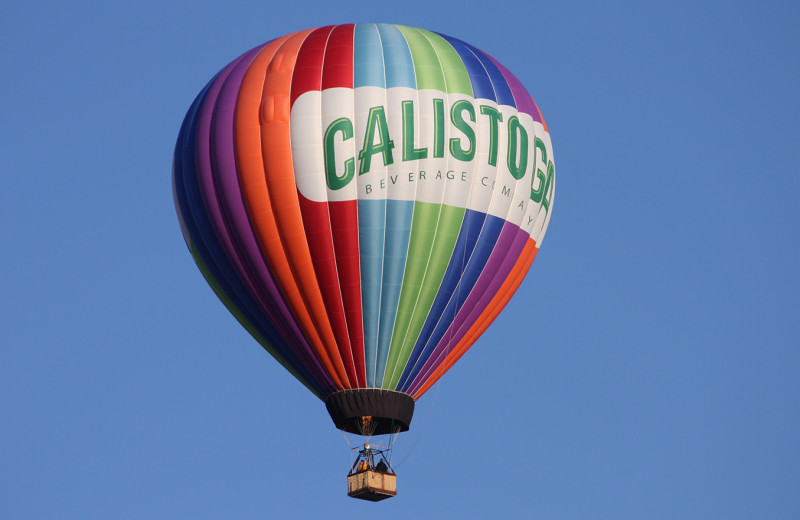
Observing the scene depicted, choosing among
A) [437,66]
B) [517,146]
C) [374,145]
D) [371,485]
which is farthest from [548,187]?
[371,485]

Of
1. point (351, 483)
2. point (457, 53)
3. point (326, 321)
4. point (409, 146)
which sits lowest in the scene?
point (351, 483)

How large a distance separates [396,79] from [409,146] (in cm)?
134

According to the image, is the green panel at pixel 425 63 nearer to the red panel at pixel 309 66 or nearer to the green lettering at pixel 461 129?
the green lettering at pixel 461 129

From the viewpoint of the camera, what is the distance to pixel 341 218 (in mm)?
32969

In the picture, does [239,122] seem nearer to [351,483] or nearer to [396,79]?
[396,79]

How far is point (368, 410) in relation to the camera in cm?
3328

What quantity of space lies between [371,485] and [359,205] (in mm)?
5049

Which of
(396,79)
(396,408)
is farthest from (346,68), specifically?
(396,408)

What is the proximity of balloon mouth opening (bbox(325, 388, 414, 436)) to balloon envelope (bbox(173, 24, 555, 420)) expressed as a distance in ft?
0.75

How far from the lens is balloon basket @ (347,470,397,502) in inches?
1287

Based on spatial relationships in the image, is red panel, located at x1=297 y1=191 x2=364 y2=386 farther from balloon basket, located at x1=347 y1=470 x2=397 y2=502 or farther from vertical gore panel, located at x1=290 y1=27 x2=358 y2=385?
balloon basket, located at x1=347 y1=470 x2=397 y2=502

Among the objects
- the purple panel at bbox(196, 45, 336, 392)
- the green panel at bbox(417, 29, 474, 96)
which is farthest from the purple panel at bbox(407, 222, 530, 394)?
the green panel at bbox(417, 29, 474, 96)

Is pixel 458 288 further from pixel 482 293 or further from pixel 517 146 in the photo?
pixel 517 146

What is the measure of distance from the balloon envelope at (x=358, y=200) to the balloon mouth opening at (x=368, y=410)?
229 mm
